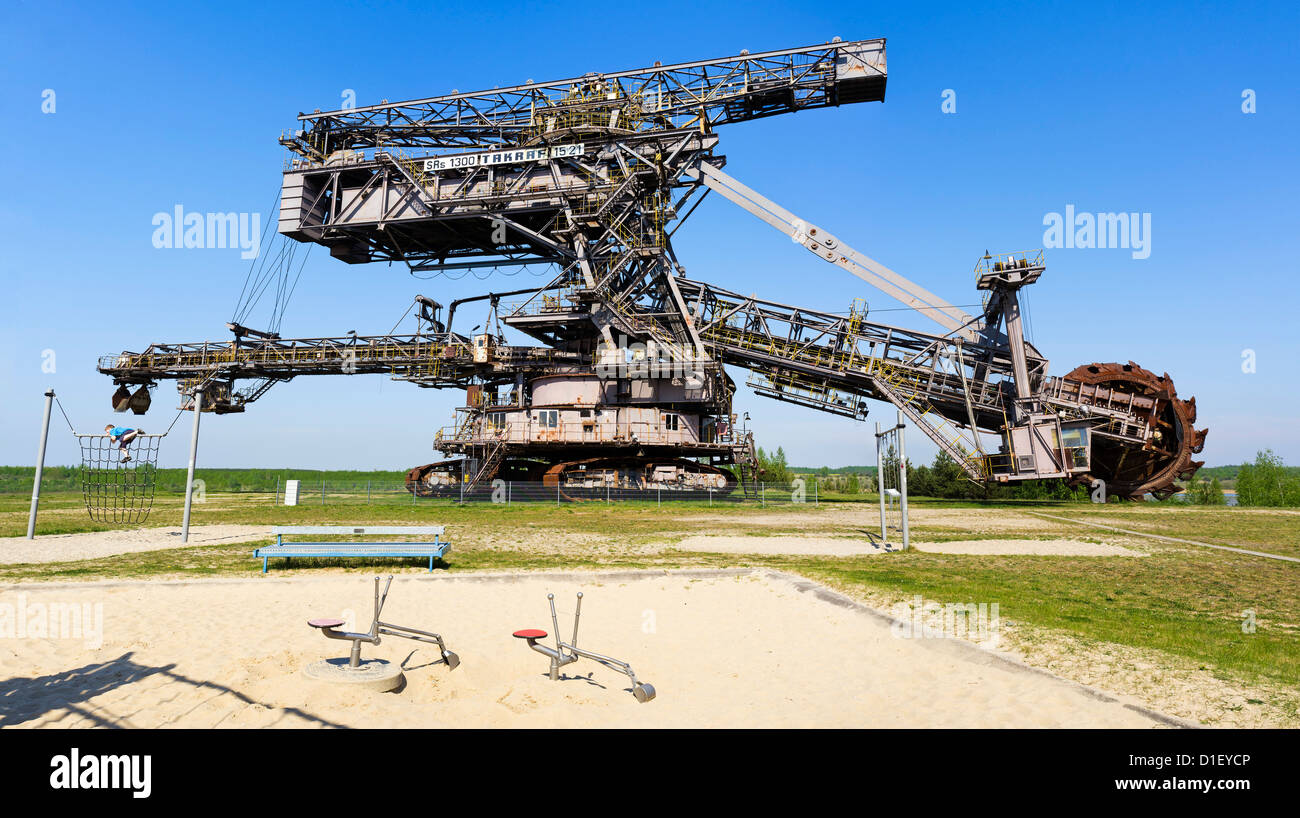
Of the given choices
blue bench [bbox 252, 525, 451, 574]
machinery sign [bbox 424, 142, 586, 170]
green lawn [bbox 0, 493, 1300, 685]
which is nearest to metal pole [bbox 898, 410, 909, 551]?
green lawn [bbox 0, 493, 1300, 685]

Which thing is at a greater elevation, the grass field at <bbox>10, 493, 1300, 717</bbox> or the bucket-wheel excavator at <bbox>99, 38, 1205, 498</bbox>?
the bucket-wheel excavator at <bbox>99, 38, 1205, 498</bbox>

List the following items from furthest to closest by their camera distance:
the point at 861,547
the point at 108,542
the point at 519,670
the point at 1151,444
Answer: the point at 1151,444 → the point at 108,542 → the point at 861,547 → the point at 519,670

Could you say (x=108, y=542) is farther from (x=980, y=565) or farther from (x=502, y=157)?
(x=502, y=157)

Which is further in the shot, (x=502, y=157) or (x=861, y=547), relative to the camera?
(x=502, y=157)

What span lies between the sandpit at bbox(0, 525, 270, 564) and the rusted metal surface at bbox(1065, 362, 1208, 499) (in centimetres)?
3833

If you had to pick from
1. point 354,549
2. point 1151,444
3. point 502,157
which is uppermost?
point 502,157

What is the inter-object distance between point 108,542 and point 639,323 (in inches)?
960

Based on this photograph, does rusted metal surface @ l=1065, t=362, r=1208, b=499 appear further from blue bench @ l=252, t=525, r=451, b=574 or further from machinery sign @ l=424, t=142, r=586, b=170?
blue bench @ l=252, t=525, r=451, b=574

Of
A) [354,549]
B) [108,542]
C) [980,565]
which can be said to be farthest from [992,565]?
[108,542]

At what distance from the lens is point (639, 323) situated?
36.5 meters

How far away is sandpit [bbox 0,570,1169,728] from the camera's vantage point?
235 inches

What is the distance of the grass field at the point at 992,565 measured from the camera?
27.2ft
